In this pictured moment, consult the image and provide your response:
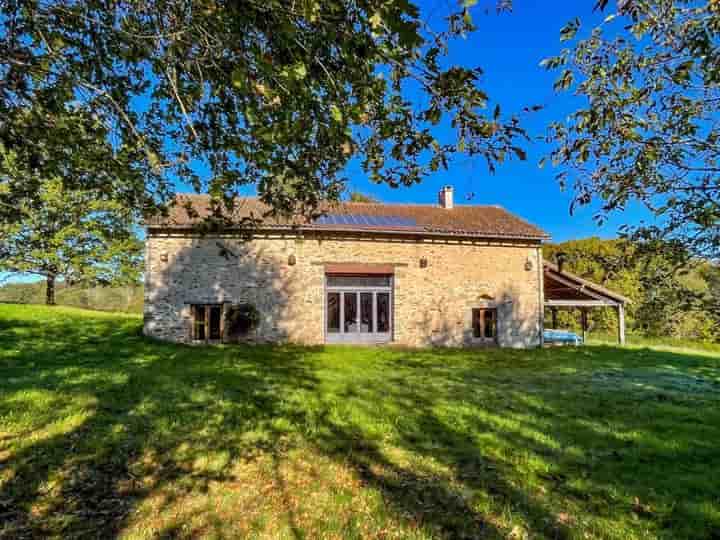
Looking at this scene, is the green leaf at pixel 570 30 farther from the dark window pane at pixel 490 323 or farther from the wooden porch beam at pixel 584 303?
the wooden porch beam at pixel 584 303

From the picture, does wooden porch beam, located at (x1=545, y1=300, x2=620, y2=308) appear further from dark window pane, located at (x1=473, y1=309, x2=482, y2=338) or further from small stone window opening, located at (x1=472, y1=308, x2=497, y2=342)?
dark window pane, located at (x1=473, y1=309, x2=482, y2=338)

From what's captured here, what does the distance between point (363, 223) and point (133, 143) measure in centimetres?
1168

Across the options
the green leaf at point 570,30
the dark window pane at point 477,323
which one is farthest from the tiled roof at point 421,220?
the green leaf at point 570,30

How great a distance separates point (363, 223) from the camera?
51.6 ft

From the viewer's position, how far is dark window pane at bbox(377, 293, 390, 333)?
15727 mm

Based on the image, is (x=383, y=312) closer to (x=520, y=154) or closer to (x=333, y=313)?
(x=333, y=313)

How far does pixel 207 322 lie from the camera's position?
47.3ft

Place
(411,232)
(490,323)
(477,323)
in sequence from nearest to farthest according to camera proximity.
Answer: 1. (411,232)
2. (477,323)
3. (490,323)

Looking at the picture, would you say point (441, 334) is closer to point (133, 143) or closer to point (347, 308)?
point (347, 308)

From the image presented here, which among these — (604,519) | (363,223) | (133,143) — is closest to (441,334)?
(363,223)

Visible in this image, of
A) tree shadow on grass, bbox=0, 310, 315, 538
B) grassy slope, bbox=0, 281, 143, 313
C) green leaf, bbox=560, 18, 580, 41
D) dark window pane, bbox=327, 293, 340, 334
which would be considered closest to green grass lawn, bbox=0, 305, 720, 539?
tree shadow on grass, bbox=0, 310, 315, 538

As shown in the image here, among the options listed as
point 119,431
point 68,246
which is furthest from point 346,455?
point 68,246

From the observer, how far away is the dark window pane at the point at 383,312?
1573 centimetres

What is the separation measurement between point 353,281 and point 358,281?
0.20m
